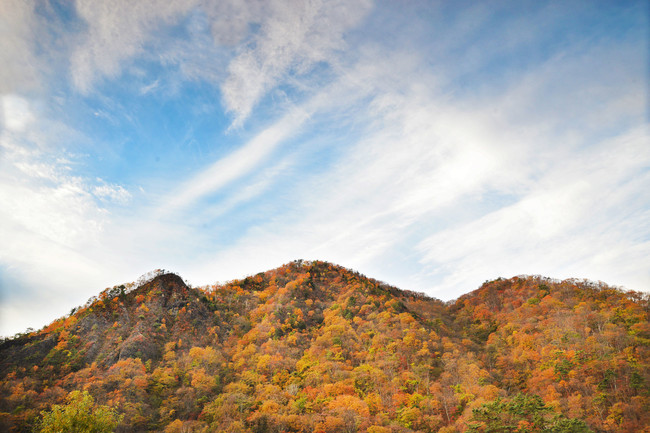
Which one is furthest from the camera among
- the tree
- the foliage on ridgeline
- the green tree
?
the foliage on ridgeline

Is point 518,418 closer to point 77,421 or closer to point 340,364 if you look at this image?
point 340,364

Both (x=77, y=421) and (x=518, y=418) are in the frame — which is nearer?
(x=77, y=421)

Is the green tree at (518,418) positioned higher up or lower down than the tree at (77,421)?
lower down

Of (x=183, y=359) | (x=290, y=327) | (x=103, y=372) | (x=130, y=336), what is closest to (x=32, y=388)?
(x=103, y=372)

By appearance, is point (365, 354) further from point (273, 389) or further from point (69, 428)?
point (69, 428)

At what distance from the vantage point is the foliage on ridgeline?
2293 inches

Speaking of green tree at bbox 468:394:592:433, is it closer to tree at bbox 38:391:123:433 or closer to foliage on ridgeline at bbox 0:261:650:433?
foliage on ridgeline at bbox 0:261:650:433

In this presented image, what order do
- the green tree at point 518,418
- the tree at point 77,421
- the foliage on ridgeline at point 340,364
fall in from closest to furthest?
1. the tree at point 77,421
2. the green tree at point 518,418
3. the foliage on ridgeline at point 340,364

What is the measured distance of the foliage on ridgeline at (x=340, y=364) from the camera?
58.2 m

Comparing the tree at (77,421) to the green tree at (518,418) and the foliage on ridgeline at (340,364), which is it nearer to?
the foliage on ridgeline at (340,364)

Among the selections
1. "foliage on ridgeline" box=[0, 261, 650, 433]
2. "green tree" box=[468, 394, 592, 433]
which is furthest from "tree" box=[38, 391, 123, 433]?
"green tree" box=[468, 394, 592, 433]

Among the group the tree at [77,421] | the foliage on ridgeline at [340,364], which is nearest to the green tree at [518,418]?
the foliage on ridgeline at [340,364]

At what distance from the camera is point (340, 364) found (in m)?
80.8

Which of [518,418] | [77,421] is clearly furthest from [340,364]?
[77,421]
